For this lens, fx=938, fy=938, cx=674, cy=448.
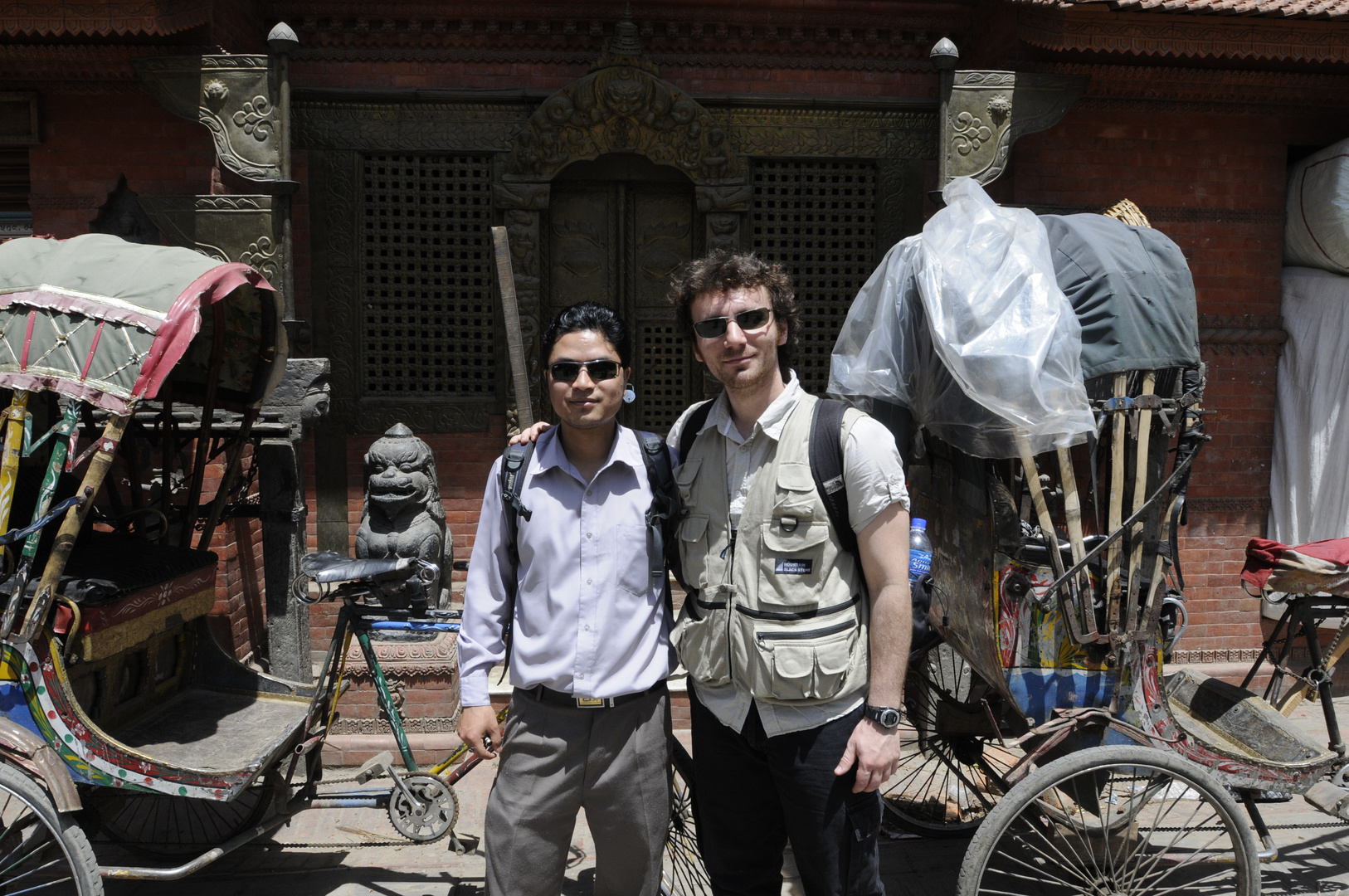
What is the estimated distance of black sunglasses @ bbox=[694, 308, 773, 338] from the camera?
2629mm

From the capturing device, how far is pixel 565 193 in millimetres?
6977

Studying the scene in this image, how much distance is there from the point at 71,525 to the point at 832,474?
270 centimetres

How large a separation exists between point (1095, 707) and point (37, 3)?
694 centimetres

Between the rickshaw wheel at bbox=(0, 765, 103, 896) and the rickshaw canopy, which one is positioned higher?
the rickshaw canopy

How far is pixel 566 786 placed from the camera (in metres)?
2.73

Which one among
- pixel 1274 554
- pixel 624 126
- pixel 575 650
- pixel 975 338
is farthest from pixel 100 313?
pixel 1274 554

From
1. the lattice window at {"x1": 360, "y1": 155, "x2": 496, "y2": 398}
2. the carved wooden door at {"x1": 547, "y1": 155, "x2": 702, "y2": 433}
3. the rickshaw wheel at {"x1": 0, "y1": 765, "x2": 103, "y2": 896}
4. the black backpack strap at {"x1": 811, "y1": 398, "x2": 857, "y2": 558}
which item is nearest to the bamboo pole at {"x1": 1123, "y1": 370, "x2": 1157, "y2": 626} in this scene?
the black backpack strap at {"x1": 811, "y1": 398, "x2": 857, "y2": 558}

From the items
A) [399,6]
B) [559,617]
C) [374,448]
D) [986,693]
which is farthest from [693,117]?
[559,617]

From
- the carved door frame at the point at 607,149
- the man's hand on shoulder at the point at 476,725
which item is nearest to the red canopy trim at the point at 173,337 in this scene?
the man's hand on shoulder at the point at 476,725

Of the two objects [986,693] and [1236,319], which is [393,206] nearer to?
[986,693]

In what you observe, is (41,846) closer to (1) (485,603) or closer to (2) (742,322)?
(1) (485,603)

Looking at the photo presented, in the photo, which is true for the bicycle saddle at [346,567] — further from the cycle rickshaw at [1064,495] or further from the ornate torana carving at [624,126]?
the ornate torana carving at [624,126]

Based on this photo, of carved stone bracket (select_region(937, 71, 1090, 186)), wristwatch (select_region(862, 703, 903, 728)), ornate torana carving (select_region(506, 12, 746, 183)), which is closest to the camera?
wristwatch (select_region(862, 703, 903, 728))

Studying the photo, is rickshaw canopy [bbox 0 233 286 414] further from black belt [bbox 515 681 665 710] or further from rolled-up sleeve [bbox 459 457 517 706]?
black belt [bbox 515 681 665 710]
